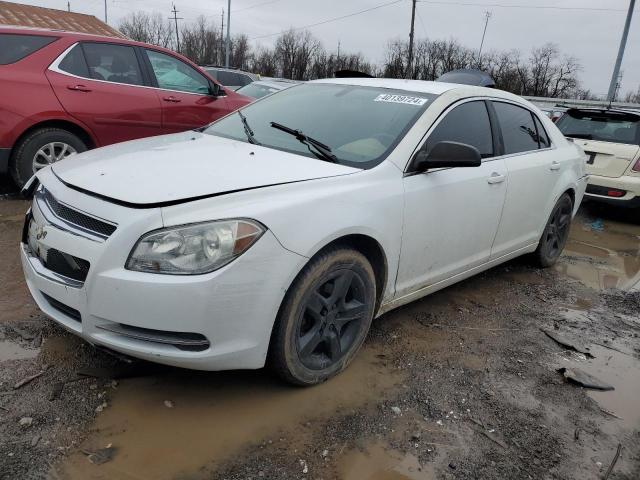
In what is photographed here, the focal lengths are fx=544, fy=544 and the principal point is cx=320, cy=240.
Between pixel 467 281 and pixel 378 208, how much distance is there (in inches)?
85.5

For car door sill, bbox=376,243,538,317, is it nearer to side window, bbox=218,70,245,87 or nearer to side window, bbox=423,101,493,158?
side window, bbox=423,101,493,158

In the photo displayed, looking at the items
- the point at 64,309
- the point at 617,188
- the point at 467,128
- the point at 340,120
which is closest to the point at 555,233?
the point at 467,128

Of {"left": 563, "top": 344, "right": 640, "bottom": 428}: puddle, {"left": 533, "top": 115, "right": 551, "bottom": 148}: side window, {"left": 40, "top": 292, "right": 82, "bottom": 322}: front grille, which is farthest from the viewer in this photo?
{"left": 533, "top": 115, "right": 551, "bottom": 148}: side window

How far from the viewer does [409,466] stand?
2377mm

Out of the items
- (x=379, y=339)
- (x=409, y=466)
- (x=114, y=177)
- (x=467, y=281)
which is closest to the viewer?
(x=409, y=466)

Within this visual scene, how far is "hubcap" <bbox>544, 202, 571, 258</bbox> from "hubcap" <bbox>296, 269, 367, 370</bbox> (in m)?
2.78

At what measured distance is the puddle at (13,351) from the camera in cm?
285

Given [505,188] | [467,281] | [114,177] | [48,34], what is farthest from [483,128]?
[48,34]

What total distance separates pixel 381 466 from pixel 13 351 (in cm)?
202

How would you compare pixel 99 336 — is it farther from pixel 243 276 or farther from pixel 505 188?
pixel 505 188

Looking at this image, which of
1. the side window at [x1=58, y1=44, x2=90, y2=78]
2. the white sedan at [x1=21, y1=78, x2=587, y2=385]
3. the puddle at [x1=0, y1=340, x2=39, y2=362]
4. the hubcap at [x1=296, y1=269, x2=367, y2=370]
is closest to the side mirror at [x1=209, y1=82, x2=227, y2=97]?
the side window at [x1=58, y1=44, x2=90, y2=78]

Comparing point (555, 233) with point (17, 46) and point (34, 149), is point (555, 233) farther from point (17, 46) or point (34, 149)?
point (17, 46)

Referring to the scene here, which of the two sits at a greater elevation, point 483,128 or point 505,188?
point 483,128

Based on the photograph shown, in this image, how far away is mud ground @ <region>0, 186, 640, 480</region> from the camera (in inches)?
90.1
